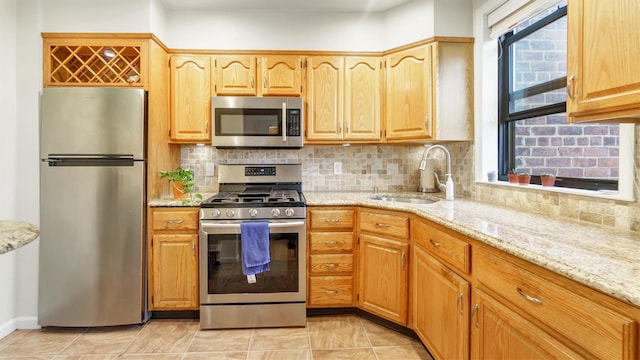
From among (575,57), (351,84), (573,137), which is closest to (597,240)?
(575,57)

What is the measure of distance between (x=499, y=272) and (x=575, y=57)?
840 millimetres

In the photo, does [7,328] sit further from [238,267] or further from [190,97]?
[190,97]

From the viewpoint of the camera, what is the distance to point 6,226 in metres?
1.11

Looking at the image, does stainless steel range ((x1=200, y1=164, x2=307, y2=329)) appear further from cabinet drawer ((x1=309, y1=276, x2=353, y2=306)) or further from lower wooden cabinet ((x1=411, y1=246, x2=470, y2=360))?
lower wooden cabinet ((x1=411, y1=246, x2=470, y2=360))

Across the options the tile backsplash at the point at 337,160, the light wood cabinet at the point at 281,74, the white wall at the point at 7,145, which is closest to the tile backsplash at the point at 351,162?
the tile backsplash at the point at 337,160

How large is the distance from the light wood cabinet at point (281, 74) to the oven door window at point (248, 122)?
0.19 metres

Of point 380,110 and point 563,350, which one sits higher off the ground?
point 380,110

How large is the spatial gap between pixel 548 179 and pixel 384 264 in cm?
113

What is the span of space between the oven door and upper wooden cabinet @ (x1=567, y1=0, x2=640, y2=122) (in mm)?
1755

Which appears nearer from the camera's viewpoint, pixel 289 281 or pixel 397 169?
pixel 289 281

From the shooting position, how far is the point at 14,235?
3.23 ft

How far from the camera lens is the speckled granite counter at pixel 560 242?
2.84ft

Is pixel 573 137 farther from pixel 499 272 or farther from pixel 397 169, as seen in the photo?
pixel 397 169

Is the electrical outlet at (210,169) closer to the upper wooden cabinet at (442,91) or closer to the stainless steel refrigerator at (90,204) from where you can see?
the stainless steel refrigerator at (90,204)
